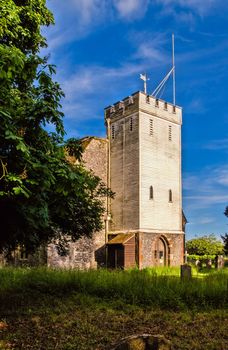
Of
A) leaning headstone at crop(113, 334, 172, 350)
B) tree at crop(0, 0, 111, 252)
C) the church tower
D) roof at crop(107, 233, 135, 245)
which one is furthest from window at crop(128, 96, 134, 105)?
leaning headstone at crop(113, 334, 172, 350)

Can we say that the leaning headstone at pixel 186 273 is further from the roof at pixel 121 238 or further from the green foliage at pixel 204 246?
the green foliage at pixel 204 246

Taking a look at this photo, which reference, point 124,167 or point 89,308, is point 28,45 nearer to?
point 89,308

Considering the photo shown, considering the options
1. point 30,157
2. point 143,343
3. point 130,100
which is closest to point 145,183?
point 130,100

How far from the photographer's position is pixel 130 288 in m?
11.7

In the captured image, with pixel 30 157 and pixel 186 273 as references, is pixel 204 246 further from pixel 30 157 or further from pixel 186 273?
pixel 30 157

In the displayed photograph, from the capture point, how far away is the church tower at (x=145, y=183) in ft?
110

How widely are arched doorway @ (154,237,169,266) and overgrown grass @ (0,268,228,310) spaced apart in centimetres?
2001

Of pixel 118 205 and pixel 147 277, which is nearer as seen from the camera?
pixel 147 277

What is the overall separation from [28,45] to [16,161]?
933cm

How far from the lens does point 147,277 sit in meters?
12.7

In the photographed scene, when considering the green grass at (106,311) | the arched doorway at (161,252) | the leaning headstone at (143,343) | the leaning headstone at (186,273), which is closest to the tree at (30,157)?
the green grass at (106,311)

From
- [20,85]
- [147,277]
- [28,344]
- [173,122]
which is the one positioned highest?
[173,122]

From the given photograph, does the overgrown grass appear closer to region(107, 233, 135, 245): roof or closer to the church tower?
region(107, 233, 135, 245): roof

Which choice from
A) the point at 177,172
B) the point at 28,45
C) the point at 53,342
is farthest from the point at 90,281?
the point at 177,172
